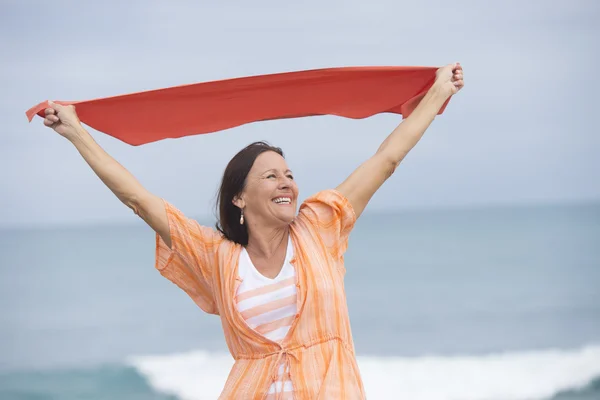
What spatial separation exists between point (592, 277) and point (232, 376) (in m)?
9.96

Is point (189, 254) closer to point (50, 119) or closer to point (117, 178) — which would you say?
point (117, 178)

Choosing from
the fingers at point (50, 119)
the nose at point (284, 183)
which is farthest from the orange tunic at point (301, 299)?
the fingers at point (50, 119)

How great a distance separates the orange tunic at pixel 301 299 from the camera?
9.85 ft

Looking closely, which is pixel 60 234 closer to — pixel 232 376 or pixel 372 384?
pixel 372 384

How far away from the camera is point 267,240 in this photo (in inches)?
125

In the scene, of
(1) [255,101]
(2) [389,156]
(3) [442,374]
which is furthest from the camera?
(3) [442,374]

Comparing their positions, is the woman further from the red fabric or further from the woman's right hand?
the red fabric

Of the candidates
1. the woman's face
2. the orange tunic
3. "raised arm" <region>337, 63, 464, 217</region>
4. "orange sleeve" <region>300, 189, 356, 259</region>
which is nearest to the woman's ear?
the woman's face

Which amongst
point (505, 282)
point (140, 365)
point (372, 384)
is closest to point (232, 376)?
→ point (372, 384)

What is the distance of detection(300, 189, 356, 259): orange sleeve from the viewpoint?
10.3ft

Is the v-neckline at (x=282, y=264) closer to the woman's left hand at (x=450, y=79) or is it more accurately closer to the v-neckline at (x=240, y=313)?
the v-neckline at (x=240, y=313)

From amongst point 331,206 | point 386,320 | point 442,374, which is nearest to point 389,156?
point 331,206

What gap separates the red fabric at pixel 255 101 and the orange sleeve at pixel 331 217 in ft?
1.82

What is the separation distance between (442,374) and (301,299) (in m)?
6.14
